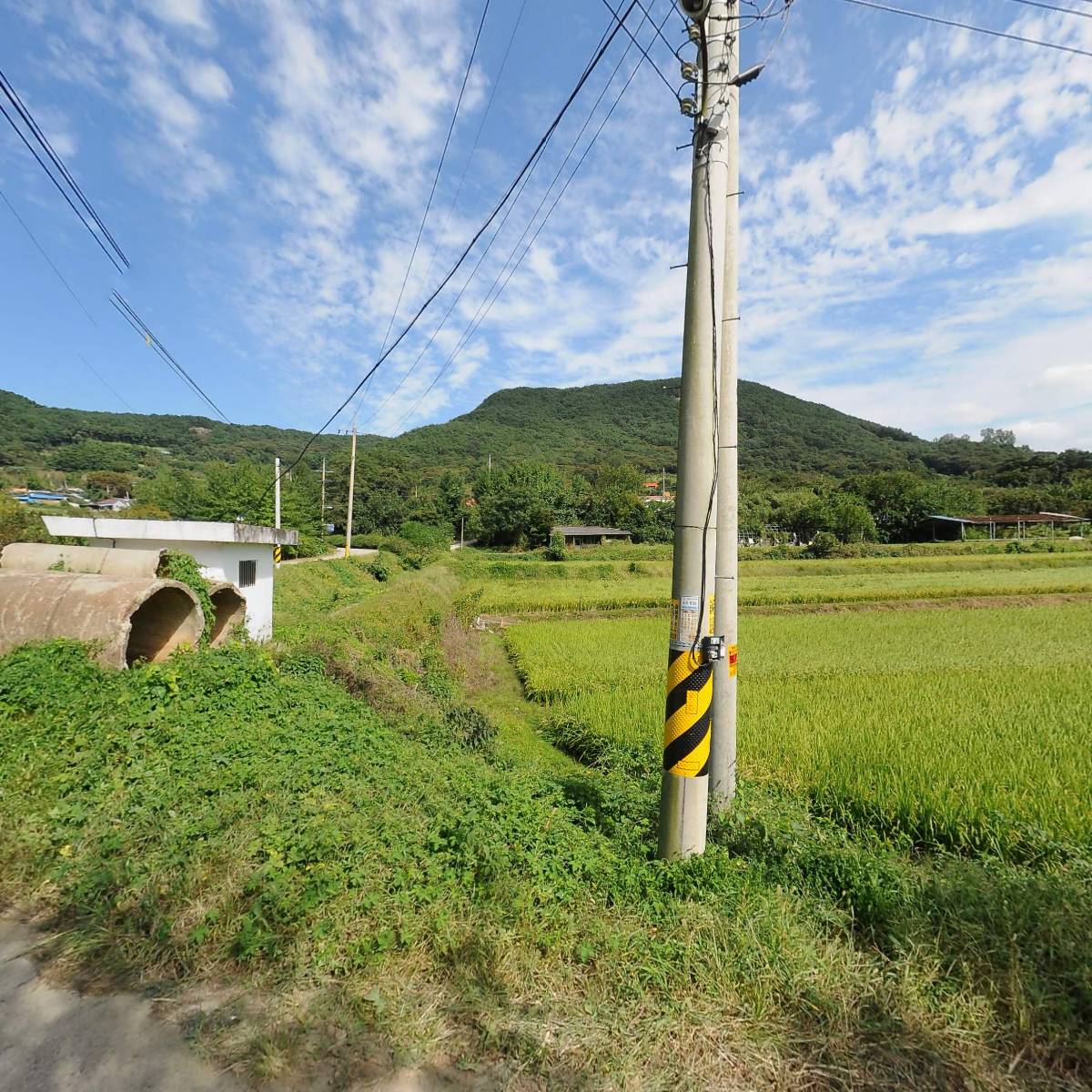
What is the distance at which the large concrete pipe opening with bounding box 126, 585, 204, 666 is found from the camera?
8062 mm

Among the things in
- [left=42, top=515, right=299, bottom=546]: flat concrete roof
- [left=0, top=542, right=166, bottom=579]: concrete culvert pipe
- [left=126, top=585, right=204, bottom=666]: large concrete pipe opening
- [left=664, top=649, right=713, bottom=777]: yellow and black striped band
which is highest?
[left=42, top=515, right=299, bottom=546]: flat concrete roof

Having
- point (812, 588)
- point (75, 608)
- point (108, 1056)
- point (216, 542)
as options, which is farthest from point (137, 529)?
point (812, 588)

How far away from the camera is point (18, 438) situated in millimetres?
38750

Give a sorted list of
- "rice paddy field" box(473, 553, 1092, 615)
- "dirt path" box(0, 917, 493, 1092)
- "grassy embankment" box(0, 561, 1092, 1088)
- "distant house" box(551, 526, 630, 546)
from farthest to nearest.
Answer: "distant house" box(551, 526, 630, 546), "rice paddy field" box(473, 553, 1092, 615), "grassy embankment" box(0, 561, 1092, 1088), "dirt path" box(0, 917, 493, 1092)

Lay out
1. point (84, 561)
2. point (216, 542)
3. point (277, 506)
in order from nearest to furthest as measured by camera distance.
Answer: point (84, 561) < point (216, 542) < point (277, 506)

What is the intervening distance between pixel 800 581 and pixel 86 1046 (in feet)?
109

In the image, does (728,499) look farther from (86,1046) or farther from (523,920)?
(86,1046)

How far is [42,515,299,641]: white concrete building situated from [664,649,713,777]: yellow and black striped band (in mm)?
9265

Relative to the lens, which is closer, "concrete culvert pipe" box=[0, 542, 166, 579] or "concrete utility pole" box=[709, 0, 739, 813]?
"concrete utility pole" box=[709, 0, 739, 813]

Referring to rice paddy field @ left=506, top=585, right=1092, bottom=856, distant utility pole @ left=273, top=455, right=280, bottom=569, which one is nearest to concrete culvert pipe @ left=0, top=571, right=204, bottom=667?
rice paddy field @ left=506, top=585, right=1092, bottom=856

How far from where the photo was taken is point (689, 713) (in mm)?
3381

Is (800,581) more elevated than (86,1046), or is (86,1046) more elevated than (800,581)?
(86,1046)

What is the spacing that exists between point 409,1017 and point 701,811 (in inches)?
78.6

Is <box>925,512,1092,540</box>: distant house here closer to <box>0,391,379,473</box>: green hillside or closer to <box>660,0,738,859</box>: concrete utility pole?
<box>0,391,379,473</box>: green hillside
